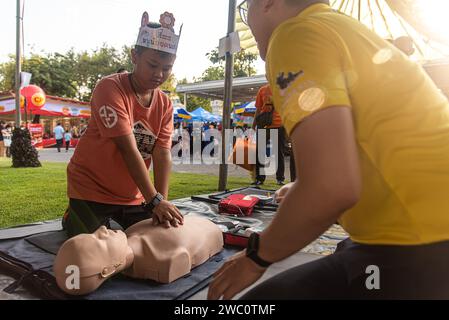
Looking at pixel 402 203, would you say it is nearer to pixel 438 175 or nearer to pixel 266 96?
pixel 438 175

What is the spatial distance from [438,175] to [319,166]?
12.0 inches

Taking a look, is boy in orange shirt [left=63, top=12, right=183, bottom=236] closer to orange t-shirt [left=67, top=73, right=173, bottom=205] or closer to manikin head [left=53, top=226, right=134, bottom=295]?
orange t-shirt [left=67, top=73, right=173, bottom=205]

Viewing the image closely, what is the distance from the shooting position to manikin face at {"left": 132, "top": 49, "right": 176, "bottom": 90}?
7.45ft

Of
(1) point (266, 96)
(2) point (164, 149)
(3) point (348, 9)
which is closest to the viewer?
(2) point (164, 149)

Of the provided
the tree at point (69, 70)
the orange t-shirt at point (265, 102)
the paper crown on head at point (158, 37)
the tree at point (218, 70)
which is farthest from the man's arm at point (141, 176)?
the tree at point (69, 70)

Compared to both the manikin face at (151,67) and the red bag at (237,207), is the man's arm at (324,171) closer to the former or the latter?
the manikin face at (151,67)

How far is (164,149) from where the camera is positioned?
268 centimetres

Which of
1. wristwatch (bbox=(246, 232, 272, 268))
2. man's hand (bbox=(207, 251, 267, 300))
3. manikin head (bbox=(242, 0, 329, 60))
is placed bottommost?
man's hand (bbox=(207, 251, 267, 300))

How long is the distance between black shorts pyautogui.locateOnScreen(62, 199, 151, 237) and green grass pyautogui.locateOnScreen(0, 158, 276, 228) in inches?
47.1

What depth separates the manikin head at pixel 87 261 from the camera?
160 cm

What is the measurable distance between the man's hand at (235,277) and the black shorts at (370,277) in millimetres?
46

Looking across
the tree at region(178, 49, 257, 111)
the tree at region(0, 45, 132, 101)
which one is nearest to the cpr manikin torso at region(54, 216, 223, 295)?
the tree at region(178, 49, 257, 111)
